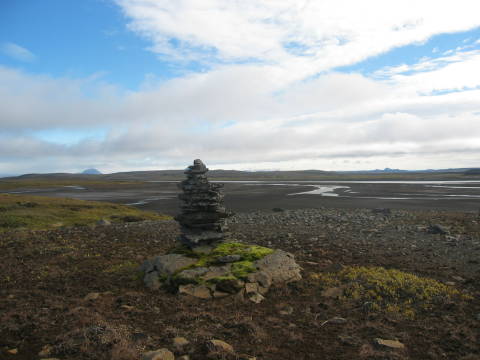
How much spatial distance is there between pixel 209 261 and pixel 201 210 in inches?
112

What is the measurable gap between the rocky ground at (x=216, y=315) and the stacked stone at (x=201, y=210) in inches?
136

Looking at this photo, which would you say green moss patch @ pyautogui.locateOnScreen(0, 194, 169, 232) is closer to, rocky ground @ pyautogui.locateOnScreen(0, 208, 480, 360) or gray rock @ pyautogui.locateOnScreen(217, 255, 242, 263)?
rocky ground @ pyautogui.locateOnScreen(0, 208, 480, 360)

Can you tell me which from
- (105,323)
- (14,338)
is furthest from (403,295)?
(14,338)

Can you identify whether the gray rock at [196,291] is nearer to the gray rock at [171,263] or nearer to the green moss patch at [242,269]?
the gray rock at [171,263]

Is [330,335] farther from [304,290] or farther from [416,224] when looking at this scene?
[416,224]

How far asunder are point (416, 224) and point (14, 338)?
1192 inches

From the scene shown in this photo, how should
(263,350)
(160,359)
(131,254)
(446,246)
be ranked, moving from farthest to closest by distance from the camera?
(446,246) < (131,254) < (263,350) < (160,359)

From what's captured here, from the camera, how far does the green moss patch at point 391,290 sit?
11.3 m

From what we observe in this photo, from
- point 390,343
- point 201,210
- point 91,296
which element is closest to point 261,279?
point 201,210

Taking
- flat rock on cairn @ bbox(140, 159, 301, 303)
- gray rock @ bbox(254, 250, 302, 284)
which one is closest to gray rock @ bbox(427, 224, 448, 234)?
flat rock on cairn @ bbox(140, 159, 301, 303)

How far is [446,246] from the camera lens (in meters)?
20.8

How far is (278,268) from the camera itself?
46.5 ft

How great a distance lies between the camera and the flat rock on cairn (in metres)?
12.9

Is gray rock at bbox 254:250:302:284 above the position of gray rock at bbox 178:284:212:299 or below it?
above
